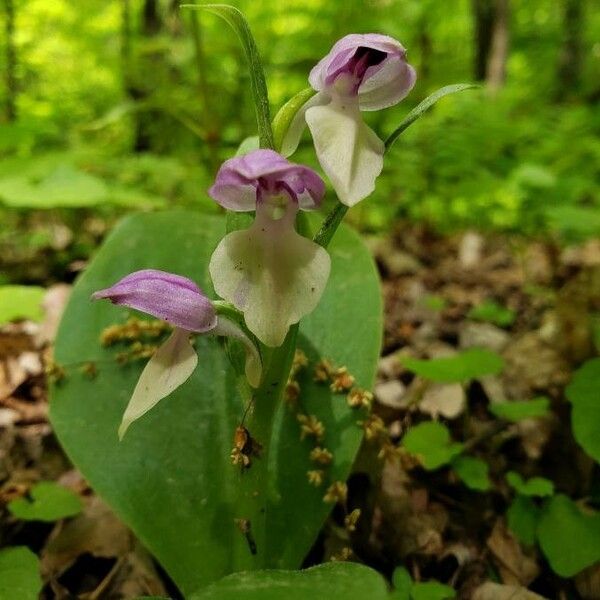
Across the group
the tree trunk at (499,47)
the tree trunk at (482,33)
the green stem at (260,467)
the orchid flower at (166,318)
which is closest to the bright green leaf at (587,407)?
→ the green stem at (260,467)

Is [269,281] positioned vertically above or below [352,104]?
below

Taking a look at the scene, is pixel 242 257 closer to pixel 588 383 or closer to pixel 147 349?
pixel 147 349

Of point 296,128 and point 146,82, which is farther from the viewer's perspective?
point 146,82

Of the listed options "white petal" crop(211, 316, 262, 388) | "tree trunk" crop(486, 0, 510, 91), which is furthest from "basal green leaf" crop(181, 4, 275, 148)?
"tree trunk" crop(486, 0, 510, 91)

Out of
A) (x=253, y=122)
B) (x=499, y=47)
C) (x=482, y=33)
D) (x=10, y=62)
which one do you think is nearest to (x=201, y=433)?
(x=10, y=62)

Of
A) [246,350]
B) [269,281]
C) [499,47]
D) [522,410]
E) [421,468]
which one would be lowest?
[421,468]

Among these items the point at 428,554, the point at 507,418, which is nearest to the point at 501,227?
the point at 507,418

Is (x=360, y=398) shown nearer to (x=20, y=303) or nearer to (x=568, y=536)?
(x=568, y=536)
